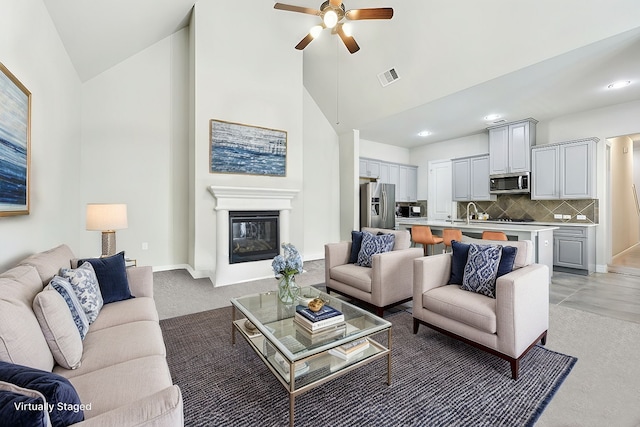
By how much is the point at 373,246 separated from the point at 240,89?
3.36m

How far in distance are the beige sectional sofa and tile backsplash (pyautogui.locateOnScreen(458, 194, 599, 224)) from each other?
21.4ft

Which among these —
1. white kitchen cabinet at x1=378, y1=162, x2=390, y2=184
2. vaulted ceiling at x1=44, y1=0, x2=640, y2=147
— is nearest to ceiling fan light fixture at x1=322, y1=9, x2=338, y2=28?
vaulted ceiling at x1=44, y1=0, x2=640, y2=147

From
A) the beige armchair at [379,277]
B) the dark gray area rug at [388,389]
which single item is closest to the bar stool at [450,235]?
the beige armchair at [379,277]

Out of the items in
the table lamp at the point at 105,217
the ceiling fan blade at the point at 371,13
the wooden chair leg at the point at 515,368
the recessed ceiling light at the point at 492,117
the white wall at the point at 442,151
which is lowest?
the wooden chair leg at the point at 515,368

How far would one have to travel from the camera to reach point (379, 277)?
278 centimetres

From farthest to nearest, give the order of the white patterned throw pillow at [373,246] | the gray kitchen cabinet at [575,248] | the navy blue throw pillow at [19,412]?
the gray kitchen cabinet at [575,248], the white patterned throw pillow at [373,246], the navy blue throw pillow at [19,412]

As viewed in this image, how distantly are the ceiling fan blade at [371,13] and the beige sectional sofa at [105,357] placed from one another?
132 inches

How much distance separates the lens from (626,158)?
20.0 ft

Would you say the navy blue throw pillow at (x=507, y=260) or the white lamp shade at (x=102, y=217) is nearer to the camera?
the navy blue throw pillow at (x=507, y=260)

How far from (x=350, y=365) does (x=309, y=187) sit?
15.2 ft

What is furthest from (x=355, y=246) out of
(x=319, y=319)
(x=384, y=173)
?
(x=384, y=173)

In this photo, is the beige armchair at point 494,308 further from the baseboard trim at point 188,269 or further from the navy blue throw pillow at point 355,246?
the baseboard trim at point 188,269

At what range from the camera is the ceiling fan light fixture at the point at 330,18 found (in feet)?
9.70

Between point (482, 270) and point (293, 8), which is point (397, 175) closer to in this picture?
point (293, 8)
